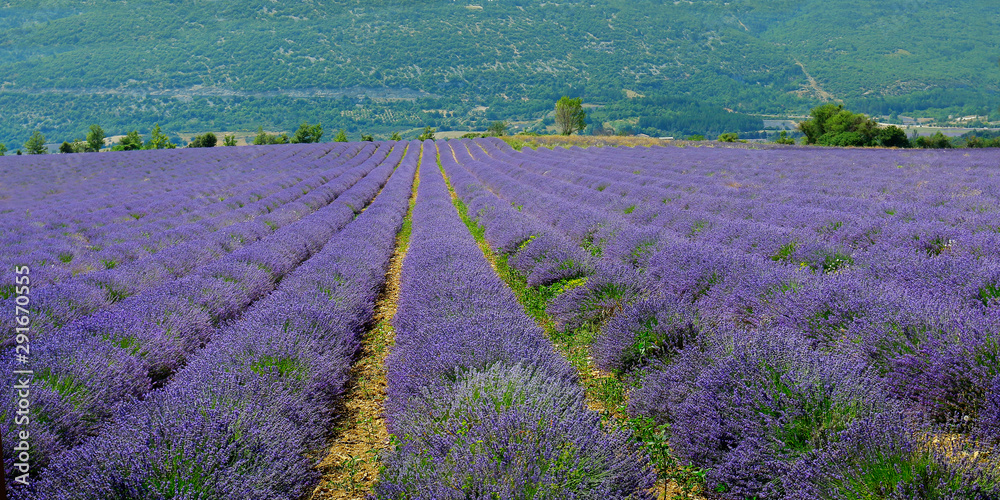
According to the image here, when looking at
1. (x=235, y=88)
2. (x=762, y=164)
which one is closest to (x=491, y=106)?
(x=235, y=88)

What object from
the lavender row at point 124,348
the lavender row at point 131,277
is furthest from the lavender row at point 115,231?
the lavender row at point 124,348

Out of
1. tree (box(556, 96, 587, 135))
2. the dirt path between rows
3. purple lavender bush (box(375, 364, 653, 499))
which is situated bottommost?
the dirt path between rows

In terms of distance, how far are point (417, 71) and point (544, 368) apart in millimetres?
179678

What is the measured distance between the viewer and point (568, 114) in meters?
52.6

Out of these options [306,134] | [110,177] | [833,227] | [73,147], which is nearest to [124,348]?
[833,227]

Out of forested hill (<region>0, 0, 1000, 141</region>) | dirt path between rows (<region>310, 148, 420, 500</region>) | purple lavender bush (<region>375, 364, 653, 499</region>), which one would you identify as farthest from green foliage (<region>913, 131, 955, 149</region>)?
forested hill (<region>0, 0, 1000, 141</region>)

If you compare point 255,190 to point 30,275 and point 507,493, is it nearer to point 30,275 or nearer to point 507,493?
point 30,275

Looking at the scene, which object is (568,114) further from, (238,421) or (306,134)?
(238,421)

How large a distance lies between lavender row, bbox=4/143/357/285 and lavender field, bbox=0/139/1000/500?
0.39ft

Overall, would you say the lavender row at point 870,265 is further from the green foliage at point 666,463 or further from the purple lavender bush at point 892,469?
the purple lavender bush at point 892,469

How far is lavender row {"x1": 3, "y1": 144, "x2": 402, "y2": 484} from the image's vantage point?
263cm

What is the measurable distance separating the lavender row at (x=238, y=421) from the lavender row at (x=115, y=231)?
14.1 feet

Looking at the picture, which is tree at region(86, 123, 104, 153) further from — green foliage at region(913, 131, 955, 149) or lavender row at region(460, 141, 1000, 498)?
green foliage at region(913, 131, 955, 149)

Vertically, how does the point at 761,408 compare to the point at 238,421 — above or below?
above
